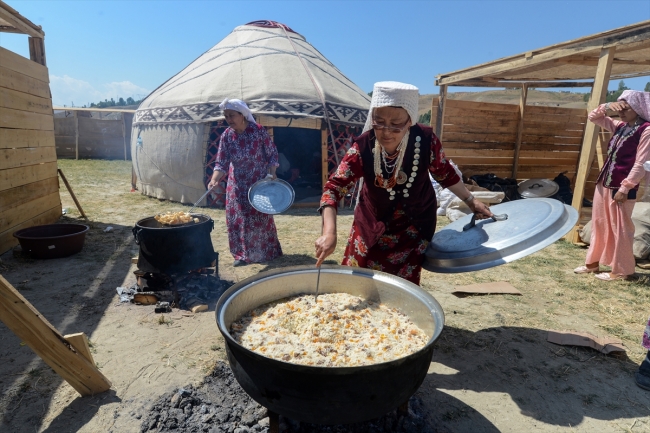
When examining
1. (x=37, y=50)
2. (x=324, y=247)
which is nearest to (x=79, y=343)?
(x=324, y=247)

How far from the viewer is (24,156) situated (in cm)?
557

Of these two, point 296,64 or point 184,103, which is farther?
point 296,64

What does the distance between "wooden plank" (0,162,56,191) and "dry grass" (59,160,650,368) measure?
115 cm

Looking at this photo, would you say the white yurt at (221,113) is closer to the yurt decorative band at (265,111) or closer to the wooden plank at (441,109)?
the yurt decorative band at (265,111)

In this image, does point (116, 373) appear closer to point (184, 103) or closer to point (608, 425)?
point (608, 425)

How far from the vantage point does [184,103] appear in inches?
347

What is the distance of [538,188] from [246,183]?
732 cm

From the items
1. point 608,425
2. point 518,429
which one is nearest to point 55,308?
point 518,429

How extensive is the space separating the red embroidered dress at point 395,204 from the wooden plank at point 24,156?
5.13 m

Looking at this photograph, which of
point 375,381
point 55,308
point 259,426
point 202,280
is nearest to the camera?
point 375,381

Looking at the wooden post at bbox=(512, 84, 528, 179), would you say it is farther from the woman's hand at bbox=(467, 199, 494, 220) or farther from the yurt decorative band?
the woman's hand at bbox=(467, 199, 494, 220)

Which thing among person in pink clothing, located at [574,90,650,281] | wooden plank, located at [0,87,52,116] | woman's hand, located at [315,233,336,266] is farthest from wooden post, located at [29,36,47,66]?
person in pink clothing, located at [574,90,650,281]

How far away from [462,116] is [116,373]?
8711mm

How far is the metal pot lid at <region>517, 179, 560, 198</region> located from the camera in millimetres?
8766
